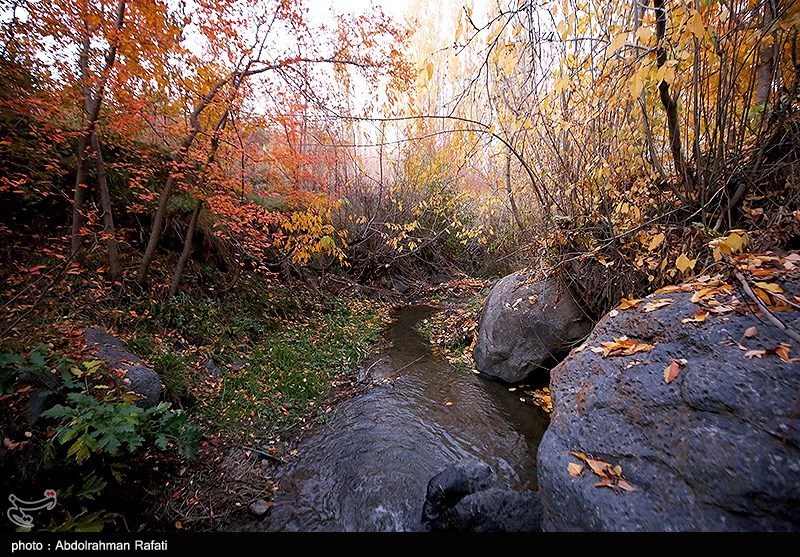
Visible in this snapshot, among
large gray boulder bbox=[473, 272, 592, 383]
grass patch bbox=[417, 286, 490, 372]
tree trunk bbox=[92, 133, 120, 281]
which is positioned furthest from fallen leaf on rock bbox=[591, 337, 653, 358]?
tree trunk bbox=[92, 133, 120, 281]

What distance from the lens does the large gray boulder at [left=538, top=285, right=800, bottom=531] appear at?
4.66 feet

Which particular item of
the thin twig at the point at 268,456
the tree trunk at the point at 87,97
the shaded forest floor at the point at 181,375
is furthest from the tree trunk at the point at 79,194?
the thin twig at the point at 268,456

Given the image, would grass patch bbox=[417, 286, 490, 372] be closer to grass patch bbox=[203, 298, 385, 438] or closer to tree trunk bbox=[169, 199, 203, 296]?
grass patch bbox=[203, 298, 385, 438]

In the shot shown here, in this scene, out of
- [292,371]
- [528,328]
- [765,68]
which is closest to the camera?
[765,68]

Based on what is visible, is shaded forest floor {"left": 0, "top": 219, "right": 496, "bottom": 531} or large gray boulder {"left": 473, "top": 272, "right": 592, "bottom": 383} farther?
large gray boulder {"left": 473, "top": 272, "right": 592, "bottom": 383}

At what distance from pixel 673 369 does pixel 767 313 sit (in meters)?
0.55

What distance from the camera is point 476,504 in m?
2.34

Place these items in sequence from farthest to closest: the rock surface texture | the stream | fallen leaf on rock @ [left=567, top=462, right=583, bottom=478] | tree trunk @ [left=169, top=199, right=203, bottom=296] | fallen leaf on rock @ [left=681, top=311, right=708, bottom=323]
Result: tree trunk @ [left=169, top=199, right=203, bottom=296], the stream, the rock surface texture, fallen leaf on rock @ [left=681, top=311, right=708, bottom=323], fallen leaf on rock @ [left=567, top=462, right=583, bottom=478]

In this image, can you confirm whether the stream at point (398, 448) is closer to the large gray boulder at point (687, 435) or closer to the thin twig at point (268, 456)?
the thin twig at point (268, 456)

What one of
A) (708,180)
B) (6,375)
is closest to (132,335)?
(6,375)

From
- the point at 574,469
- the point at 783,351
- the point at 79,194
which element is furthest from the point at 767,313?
the point at 79,194

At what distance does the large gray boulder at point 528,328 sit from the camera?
427 cm

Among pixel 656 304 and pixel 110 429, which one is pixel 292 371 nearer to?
pixel 110 429

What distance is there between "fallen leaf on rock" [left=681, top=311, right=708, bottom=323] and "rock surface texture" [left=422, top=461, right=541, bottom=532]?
64.1 inches
